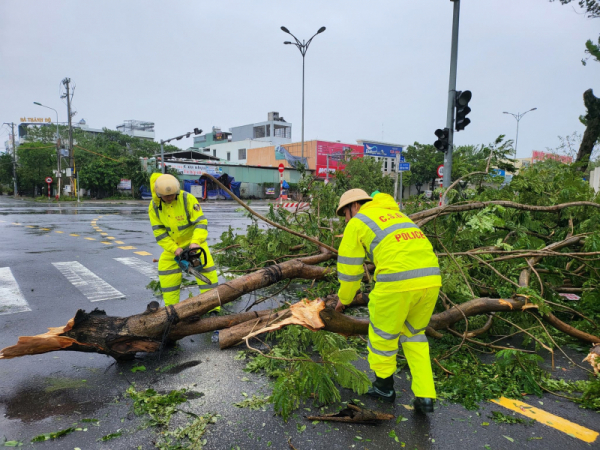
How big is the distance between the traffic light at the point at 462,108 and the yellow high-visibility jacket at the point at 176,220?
7459mm

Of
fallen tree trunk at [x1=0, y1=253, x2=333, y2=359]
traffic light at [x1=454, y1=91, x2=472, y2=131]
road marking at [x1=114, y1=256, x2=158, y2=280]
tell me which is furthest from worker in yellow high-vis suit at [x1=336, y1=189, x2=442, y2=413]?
traffic light at [x1=454, y1=91, x2=472, y2=131]

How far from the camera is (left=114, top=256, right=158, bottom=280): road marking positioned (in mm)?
6771

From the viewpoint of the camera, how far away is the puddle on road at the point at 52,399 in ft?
8.63

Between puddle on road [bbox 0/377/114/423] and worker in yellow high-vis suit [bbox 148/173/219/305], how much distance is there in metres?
1.34

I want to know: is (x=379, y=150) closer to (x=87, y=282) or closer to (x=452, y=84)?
(x=452, y=84)

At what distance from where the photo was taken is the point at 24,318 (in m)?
4.48

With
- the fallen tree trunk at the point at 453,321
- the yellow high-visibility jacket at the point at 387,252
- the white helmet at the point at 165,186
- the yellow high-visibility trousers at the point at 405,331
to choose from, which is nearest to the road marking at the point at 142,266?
the white helmet at the point at 165,186

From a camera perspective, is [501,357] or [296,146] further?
[296,146]

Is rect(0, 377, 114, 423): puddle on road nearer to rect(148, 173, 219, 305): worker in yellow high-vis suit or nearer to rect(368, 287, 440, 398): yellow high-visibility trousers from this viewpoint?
Answer: rect(148, 173, 219, 305): worker in yellow high-vis suit

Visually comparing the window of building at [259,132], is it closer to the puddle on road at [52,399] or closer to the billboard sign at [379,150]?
the billboard sign at [379,150]

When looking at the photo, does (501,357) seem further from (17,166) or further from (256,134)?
(256,134)

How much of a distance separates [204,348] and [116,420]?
49.3 inches

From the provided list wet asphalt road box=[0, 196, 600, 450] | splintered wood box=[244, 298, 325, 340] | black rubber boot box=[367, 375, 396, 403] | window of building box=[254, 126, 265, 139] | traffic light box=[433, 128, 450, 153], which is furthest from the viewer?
window of building box=[254, 126, 265, 139]

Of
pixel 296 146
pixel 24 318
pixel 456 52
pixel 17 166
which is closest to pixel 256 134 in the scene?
pixel 296 146
